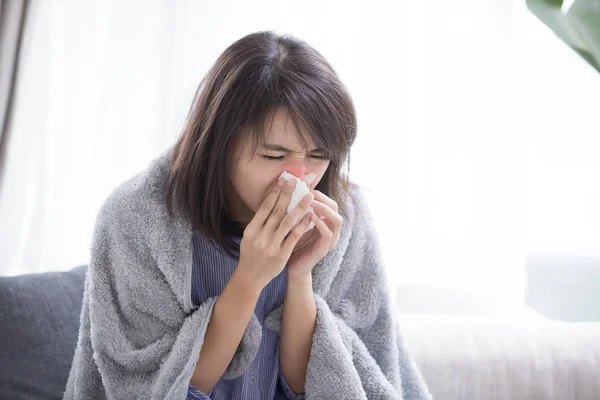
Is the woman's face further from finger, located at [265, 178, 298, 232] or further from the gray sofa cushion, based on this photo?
the gray sofa cushion

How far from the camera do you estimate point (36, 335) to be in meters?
1.28

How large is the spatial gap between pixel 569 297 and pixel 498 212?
0.46 meters

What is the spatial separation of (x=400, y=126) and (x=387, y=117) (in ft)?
0.17

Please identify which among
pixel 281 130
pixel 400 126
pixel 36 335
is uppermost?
pixel 400 126

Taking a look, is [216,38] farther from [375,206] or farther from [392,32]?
[375,206]

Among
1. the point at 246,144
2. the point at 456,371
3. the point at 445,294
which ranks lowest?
the point at 456,371

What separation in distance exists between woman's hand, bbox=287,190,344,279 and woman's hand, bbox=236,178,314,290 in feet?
0.13

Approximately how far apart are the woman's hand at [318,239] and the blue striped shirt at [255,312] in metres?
0.09

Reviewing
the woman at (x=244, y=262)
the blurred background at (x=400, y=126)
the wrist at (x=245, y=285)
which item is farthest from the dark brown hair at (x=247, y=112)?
the blurred background at (x=400, y=126)

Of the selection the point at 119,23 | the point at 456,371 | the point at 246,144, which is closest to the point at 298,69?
the point at 246,144

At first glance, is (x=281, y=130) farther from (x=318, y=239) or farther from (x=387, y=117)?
(x=387, y=117)

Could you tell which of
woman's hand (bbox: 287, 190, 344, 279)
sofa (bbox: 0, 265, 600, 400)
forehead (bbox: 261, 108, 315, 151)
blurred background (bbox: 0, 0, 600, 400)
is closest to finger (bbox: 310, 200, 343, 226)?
woman's hand (bbox: 287, 190, 344, 279)

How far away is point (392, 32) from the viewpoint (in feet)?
6.50

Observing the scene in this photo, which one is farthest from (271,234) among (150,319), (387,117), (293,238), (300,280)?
(387,117)
